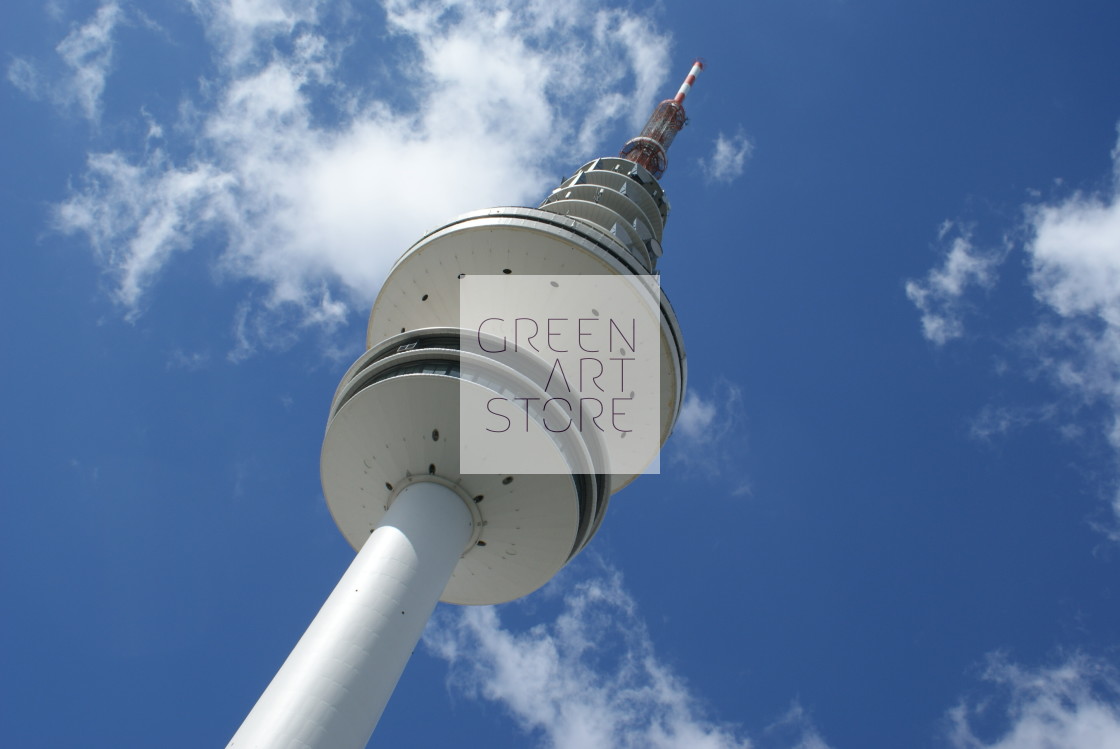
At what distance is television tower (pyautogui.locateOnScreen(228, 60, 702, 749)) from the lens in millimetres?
16344

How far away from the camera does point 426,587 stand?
62.3 ft

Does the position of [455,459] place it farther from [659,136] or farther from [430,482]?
[659,136]

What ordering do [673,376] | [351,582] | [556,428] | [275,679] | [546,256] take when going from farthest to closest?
[673,376] < [546,256] < [556,428] < [351,582] < [275,679]

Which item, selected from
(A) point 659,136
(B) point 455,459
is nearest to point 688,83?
(A) point 659,136

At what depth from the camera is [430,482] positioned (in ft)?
70.9

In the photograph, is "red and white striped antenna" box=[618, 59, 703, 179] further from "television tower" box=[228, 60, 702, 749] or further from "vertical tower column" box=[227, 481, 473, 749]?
"vertical tower column" box=[227, 481, 473, 749]

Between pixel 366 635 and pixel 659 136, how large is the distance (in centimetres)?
3727

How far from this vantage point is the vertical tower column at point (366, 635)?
15312 millimetres

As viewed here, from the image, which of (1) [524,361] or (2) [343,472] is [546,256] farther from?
(2) [343,472]

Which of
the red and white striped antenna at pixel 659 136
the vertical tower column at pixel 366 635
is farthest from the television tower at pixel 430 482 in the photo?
the red and white striped antenna at pixel 659 136

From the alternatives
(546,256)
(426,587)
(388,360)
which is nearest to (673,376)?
(546,256)

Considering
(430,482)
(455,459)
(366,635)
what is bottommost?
(366,635)

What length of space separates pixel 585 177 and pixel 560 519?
20778 millimetres

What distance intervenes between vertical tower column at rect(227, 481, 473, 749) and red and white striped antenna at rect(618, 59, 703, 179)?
27.3 m
